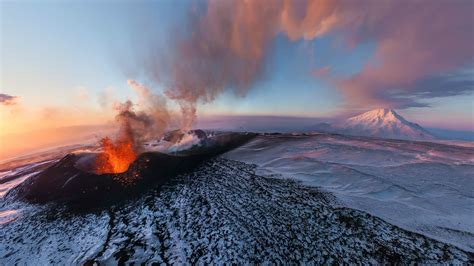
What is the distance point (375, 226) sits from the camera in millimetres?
17844

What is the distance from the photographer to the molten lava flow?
35.3 metres

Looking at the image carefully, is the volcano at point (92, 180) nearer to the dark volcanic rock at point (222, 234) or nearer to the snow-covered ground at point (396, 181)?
the dark volcanic rock at point (222, 234)

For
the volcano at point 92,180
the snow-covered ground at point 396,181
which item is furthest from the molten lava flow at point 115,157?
the snow-covered ground at point 396,181

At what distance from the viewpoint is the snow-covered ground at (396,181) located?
18.4m

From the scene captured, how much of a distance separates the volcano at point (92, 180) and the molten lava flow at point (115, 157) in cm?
149

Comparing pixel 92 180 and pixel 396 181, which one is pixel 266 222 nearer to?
pixel 396 181

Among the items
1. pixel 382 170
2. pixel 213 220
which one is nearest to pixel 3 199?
pixel 213 220

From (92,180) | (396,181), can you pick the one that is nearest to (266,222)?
(396,181)

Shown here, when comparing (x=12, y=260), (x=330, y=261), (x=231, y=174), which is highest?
(x=231, y=174)

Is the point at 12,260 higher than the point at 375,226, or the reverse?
the point at 375,226

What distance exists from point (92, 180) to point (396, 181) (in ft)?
160

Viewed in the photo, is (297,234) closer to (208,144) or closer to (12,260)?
(12,260)

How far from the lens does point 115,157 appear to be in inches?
1510

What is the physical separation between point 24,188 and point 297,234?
44.3 meters
